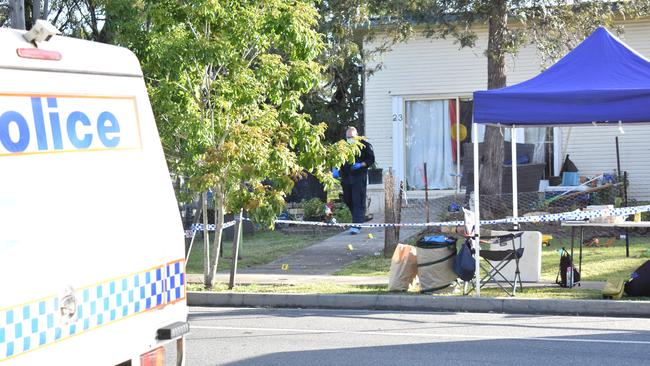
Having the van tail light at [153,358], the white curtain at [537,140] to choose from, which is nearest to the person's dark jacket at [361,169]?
the white curtain at [537,140]

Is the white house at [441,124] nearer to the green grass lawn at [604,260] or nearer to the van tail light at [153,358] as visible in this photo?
the green grass lawn at [604,260]

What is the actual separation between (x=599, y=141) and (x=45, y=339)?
20452mm

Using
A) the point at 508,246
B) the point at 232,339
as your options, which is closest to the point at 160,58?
the point at 232,339

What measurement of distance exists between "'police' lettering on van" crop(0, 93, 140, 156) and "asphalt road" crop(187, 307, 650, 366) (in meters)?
4.26

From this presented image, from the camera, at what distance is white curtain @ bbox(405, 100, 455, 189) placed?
23828mm

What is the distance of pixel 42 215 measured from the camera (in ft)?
13.4

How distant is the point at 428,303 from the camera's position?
12094 mm

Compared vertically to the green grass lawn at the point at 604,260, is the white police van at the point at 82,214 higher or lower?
higher

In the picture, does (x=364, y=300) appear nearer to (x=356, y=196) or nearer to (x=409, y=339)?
(x=409, y=339)

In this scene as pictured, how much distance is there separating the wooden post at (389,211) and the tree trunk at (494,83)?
11.6 feet

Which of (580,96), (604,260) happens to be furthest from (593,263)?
(580,96)

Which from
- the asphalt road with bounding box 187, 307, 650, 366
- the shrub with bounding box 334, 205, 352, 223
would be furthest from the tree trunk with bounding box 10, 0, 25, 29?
the asphalt road with bounding box 187, 307, 650, 366

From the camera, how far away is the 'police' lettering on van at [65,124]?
4039mm

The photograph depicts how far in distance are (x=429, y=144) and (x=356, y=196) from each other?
5973 mm
